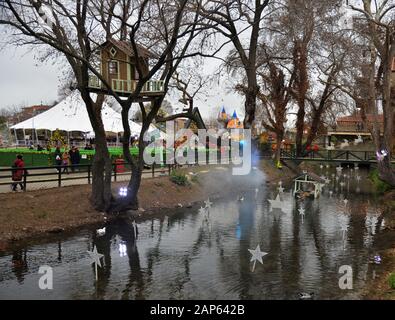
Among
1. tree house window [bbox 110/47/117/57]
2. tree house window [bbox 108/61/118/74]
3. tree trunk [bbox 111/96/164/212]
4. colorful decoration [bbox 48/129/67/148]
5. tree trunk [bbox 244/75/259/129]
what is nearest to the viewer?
tree trunk [bbox 111/96/164/212]

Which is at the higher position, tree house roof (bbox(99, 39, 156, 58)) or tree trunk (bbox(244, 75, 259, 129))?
tree house roof (bbox(99, 39, 156, 58))

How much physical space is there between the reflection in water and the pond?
1.1 inches

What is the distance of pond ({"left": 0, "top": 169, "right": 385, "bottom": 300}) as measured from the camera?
11711mm

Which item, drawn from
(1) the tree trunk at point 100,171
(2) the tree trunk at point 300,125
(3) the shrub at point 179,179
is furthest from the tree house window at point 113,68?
(2) the tree trunk at point 300,125

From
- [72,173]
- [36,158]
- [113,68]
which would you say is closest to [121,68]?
[113,68]

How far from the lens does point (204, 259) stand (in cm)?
1470

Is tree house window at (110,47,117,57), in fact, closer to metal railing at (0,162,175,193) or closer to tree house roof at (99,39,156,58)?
tree house roof at (99,39,156,58)

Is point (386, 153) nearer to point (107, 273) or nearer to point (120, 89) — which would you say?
point (120, 89)

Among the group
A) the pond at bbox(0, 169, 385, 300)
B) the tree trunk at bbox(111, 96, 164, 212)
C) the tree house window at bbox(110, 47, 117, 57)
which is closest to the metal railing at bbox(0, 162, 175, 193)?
the tree trunk at bbox(111, 96, 164, 212)

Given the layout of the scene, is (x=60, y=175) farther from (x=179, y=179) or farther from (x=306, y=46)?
(x=306, y=46)

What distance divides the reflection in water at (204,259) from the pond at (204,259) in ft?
0.09

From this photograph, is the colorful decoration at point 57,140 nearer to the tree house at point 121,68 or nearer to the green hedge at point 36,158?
the green hedge at point 36,158
